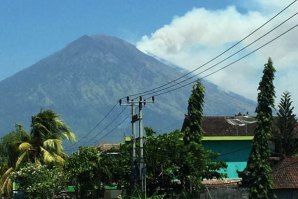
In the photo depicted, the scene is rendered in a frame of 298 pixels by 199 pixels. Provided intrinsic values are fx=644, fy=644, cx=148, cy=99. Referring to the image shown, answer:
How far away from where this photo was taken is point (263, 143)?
42.4 metres

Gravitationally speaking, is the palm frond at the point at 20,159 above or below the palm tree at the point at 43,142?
below

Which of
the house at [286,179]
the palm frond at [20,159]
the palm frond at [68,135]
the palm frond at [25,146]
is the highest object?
the palm frond at [68,135]

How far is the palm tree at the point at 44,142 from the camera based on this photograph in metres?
47.6

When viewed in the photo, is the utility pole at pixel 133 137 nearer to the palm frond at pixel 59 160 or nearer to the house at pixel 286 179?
the house at pixel 286 179

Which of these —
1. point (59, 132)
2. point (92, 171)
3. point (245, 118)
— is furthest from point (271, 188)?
point (245, 118)

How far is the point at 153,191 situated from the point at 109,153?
169 inches

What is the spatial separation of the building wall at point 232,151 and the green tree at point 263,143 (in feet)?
53.6

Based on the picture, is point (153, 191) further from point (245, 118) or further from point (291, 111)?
point (245, 118)

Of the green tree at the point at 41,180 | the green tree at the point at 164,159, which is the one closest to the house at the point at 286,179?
the green tree at the point at 164,159

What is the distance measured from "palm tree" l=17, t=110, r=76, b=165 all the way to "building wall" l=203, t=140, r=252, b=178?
624 inches

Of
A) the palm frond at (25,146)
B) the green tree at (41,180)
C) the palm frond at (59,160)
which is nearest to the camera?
the green tree at (41,180)

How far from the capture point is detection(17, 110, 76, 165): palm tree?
4756 cm

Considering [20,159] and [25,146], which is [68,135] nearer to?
[25,146]

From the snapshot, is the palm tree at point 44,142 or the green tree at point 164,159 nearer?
the green tree at point 164,159
